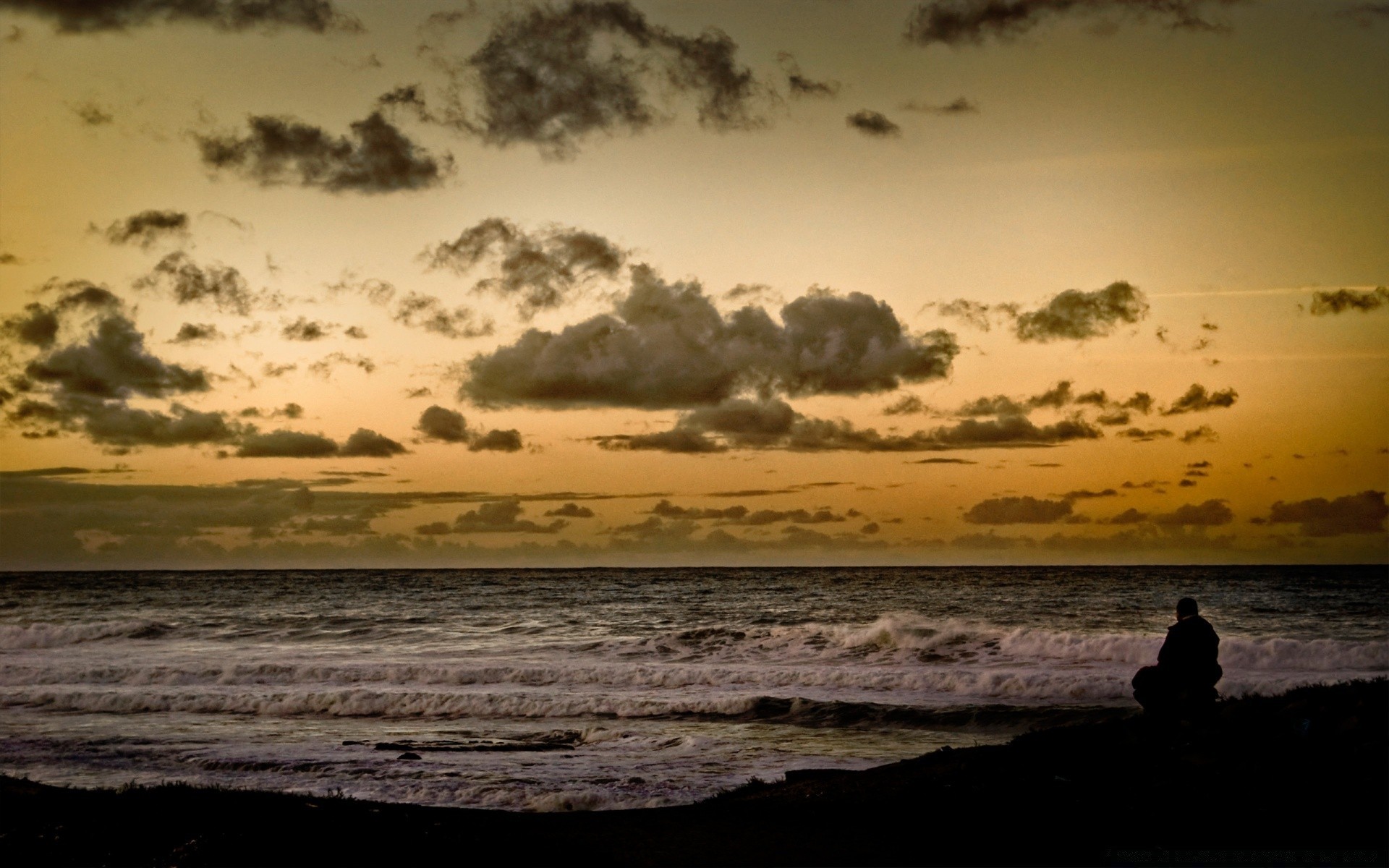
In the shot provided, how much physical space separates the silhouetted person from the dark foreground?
0.98ft

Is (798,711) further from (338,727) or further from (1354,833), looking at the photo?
(1354,833)

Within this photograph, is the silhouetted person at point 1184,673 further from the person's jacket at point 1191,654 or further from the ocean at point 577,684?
the ocean at point 577,684

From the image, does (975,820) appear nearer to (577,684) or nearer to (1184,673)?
(1184,673)

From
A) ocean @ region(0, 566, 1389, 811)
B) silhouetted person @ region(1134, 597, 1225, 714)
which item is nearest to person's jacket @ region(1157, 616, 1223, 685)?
silhouetted person @ region(1134, 597, 1225, 714)

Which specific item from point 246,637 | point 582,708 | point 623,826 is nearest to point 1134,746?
point 623,826

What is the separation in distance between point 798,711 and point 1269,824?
16336 millimetres

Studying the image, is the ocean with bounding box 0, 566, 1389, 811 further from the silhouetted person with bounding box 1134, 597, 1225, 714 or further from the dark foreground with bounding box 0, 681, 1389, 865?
the silhouetted person with bounding box 1134, 597, 1225, 714

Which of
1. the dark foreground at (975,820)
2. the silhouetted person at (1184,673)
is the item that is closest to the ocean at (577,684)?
the dark foreground at (975,820)

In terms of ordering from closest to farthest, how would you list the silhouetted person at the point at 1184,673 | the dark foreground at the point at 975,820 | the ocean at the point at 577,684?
the dark foreground at the point at 975,820 < the silhouetted person at the point at 1184,673 < the ocean at the point at 577,684

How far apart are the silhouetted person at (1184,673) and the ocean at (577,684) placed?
24.2ft

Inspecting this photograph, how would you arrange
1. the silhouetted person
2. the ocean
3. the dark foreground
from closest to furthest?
the dark foreground < the silhouetted person < the ocean

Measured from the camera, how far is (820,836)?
37.7ft

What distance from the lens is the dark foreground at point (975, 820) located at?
31.1ft

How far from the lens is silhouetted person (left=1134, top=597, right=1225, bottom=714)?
12.0 meters
